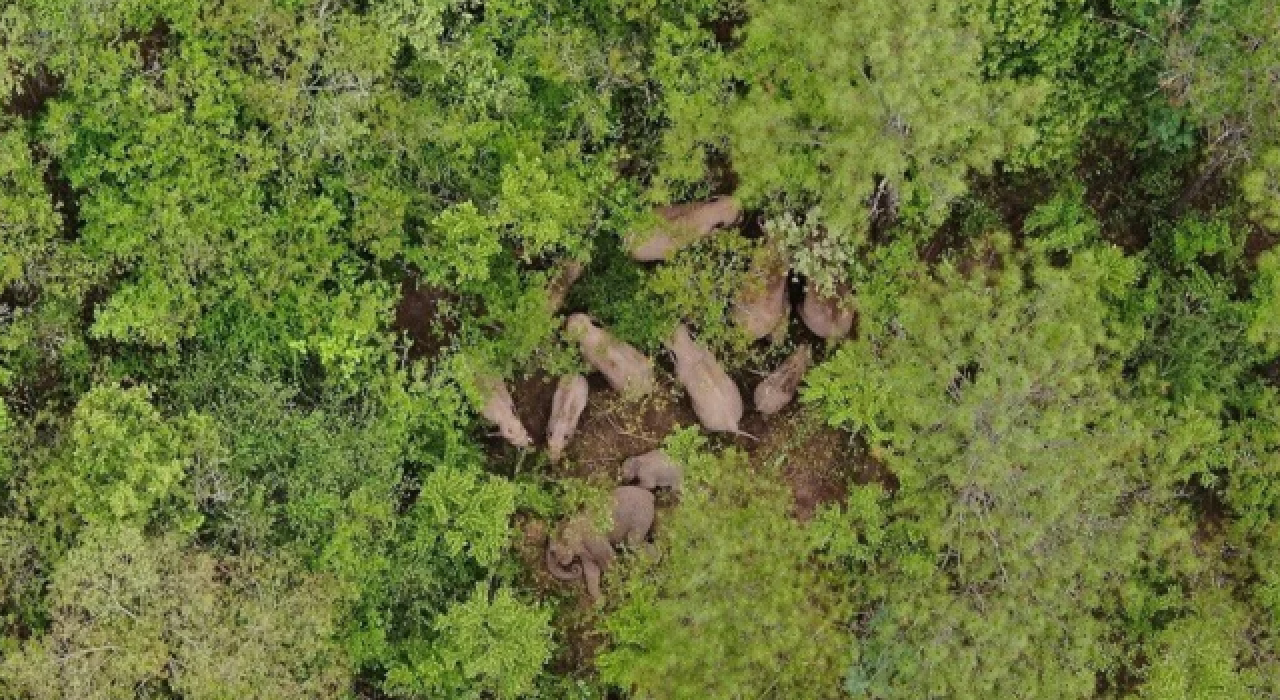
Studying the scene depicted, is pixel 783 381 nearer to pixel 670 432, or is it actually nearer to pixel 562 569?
pixel 670 432

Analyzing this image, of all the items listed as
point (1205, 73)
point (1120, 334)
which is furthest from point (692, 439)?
point (1205, 73)

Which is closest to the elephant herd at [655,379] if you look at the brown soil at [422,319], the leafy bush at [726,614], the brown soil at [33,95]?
the leafy bush at [726,614]

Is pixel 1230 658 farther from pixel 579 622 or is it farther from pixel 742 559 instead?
pixel 579 622

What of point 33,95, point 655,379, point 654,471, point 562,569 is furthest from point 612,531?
point 33,95

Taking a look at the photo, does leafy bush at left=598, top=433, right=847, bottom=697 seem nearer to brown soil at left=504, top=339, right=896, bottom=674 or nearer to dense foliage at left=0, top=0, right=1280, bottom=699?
dense foliage at left=0, top=0, right=1280, bottom=699

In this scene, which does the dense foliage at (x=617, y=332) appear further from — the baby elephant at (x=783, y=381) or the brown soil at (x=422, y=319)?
the baby elephant at (x=783, y=381)

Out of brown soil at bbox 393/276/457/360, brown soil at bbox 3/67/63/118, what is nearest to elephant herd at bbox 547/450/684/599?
brown soil at bbox 393/276/457/360
